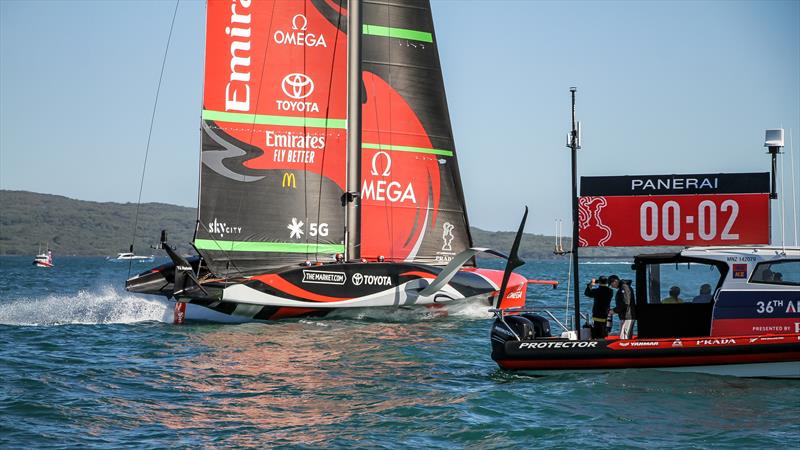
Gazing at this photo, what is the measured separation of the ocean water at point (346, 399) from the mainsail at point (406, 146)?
6.38 metres

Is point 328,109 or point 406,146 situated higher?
point 328,109

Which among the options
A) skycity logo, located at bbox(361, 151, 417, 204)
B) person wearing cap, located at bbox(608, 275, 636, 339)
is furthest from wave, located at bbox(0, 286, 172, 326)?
person wearing cap, located at bbox(608, 275, 636, 339)

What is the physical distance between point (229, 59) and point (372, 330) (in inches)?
326

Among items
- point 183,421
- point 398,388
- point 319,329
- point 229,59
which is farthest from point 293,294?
point 183,421

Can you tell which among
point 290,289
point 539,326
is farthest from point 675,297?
point 290,289

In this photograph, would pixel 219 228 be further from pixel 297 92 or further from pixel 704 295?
pixel 704 295

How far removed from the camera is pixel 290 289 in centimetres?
2589

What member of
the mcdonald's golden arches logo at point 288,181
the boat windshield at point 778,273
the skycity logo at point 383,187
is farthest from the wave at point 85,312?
the boat windshield at point 778,273

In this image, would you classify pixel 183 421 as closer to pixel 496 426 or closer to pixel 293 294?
pixel 496 426

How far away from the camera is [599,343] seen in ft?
57.0

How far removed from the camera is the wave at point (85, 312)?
28.8m

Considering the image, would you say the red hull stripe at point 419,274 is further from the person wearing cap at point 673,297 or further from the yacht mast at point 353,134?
the person wearing cap at point 673,297

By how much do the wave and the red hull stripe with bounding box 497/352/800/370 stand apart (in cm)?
1387

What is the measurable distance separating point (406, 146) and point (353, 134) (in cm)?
183
